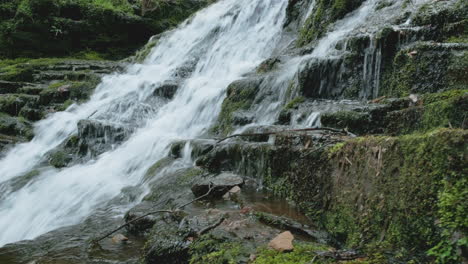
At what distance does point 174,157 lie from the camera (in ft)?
24.9

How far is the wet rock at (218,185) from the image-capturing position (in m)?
5.18

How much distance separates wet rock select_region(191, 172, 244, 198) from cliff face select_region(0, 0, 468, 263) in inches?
1.7

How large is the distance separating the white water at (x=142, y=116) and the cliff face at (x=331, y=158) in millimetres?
720

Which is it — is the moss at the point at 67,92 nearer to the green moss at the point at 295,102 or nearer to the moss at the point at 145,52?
the moss at the point at 145,52

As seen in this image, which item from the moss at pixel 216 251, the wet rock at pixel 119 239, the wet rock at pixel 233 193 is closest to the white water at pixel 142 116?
the wet rock at pixel 119 239

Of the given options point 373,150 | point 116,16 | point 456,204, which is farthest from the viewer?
point 116,16

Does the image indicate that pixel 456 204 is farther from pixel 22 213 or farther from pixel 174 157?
pixel 22 213

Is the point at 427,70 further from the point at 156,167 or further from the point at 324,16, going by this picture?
the point at 156,167

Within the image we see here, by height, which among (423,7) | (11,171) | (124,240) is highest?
(423,7)

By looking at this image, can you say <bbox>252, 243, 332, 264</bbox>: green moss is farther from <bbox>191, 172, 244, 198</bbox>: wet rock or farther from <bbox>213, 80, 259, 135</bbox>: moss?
<bbox>213, 80, 259, 135</bbox>: moss

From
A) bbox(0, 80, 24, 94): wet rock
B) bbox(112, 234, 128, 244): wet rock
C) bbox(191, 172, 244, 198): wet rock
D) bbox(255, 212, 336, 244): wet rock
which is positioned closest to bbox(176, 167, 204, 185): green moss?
bbox(191, 172, 244, 198): wet rock

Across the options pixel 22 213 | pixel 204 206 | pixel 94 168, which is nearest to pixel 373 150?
pixel 204 206

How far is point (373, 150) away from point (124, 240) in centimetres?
322

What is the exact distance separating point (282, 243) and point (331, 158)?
1.28m
